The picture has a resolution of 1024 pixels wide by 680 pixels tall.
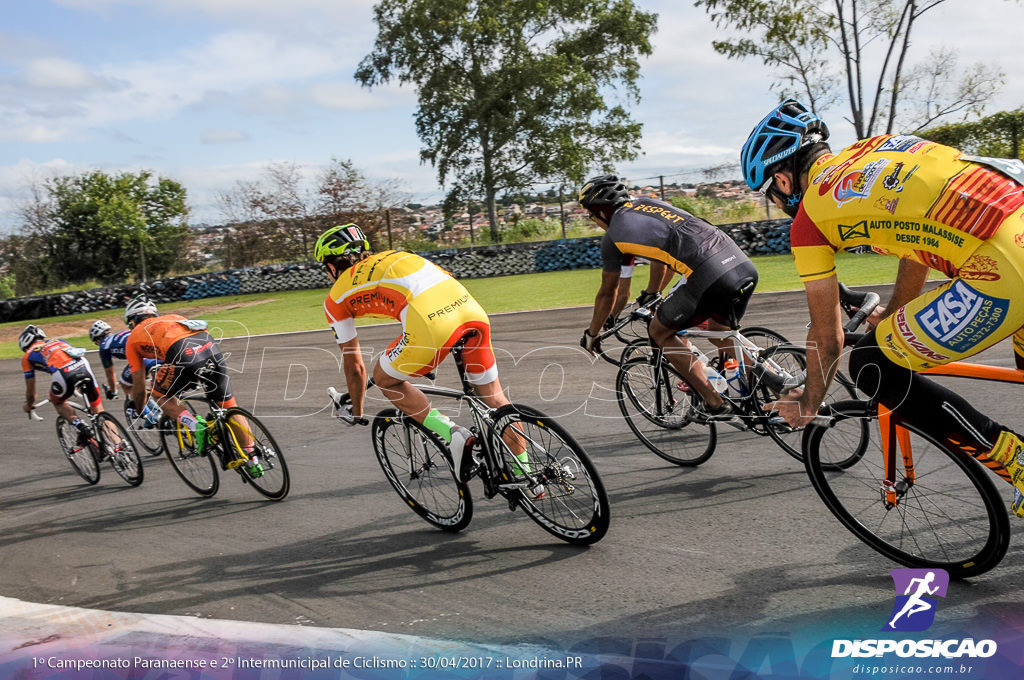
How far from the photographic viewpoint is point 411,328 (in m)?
4.72

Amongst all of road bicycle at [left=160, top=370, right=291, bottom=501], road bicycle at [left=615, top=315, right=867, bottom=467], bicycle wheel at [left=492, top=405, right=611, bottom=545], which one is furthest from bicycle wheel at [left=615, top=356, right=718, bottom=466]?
road bicycle at [left=160, top=370, right=291, bottom=501]

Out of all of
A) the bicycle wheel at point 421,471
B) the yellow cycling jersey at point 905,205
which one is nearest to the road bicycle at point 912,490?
the yellow cycling jersey at point 905,205

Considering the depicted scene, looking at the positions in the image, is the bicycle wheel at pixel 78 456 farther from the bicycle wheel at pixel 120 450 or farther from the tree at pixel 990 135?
the tree at pixel 990 135

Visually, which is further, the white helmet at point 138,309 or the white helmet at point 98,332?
the white helmet at point 98,332

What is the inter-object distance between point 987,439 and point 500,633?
7.39 feet

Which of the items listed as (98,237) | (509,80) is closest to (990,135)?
(509,80)

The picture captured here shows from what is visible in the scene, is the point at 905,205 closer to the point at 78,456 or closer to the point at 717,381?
the point at 717,381

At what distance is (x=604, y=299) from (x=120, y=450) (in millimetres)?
4710

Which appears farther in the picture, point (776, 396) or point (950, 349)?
point (776, 396)

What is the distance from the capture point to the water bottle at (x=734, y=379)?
533cm

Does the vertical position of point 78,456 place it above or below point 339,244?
below

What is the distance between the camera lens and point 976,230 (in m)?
2.97

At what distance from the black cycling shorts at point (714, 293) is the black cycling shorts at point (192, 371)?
383 cm

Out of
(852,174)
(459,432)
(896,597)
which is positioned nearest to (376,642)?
(459,432)
